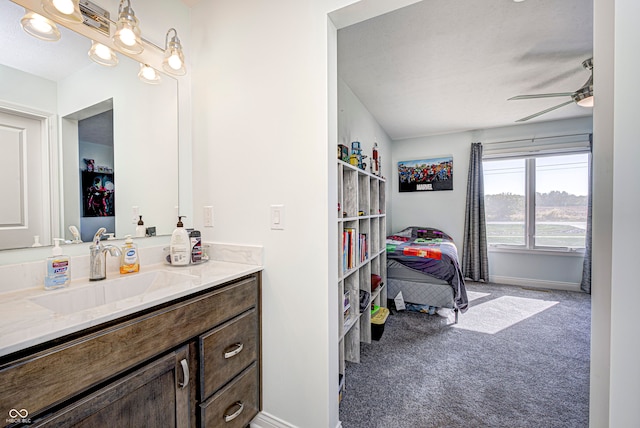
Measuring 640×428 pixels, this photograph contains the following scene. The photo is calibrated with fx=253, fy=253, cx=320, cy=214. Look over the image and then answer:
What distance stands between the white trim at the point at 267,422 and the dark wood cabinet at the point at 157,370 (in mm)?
65

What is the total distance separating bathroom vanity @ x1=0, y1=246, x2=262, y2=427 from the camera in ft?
2.03

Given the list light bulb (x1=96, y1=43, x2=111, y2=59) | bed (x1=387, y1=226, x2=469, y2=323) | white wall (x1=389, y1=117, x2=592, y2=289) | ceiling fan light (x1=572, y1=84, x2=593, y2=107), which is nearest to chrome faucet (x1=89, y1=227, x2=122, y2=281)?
light bulb (x1=96, y1=43, x2=111, y2=59)

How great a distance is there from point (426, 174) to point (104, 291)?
475 centimetres

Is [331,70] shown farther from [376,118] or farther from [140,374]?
[376,118]

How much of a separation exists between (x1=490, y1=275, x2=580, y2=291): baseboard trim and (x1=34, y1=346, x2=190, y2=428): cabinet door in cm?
475

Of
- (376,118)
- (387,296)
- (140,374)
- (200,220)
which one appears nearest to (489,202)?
(376,118)

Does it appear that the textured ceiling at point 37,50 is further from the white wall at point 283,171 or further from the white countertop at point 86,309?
the white countertop at point 86,309

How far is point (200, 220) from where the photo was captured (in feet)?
5.25

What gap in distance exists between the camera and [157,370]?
0.86m

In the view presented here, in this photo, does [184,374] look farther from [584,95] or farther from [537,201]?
[537,201]

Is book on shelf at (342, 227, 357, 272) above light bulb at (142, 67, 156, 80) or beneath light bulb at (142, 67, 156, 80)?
beneath

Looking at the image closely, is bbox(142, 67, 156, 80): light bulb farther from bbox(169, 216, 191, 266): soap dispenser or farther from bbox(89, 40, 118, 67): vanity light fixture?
bbox(169, 216, 191, 266): soap dispenser

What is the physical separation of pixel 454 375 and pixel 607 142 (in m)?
1.78

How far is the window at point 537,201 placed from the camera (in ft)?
12.5
